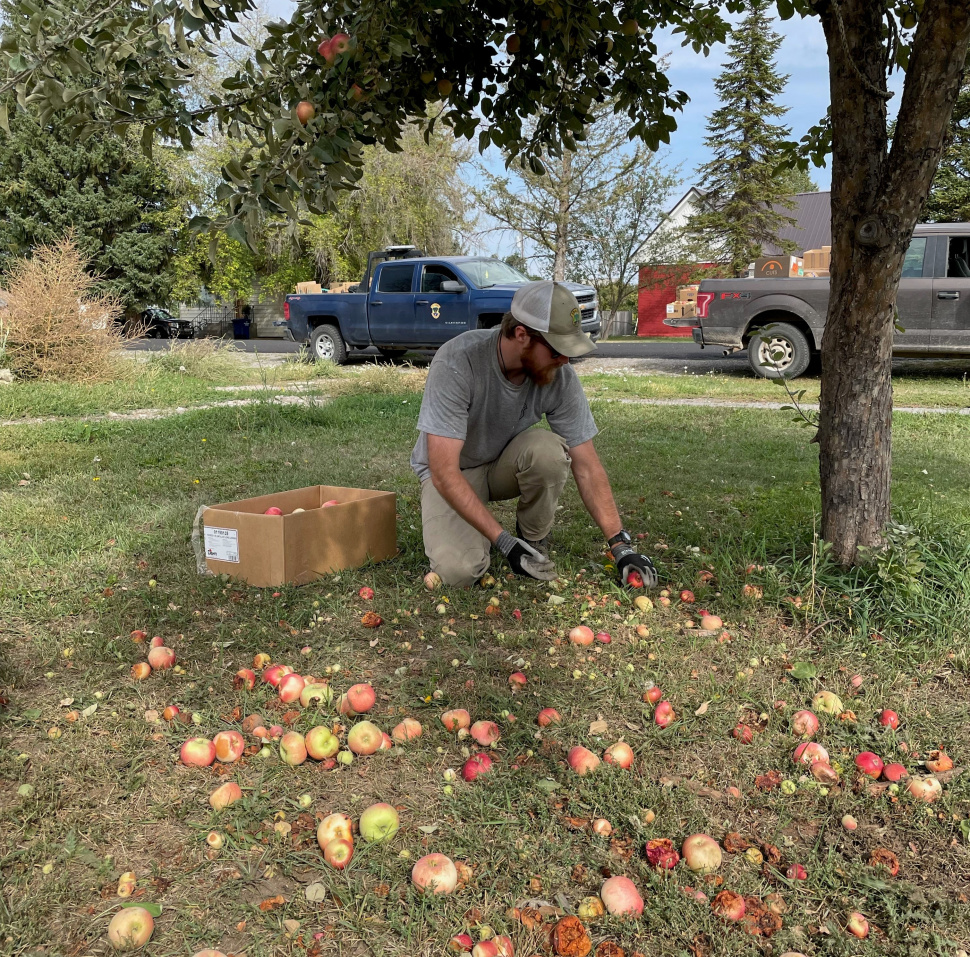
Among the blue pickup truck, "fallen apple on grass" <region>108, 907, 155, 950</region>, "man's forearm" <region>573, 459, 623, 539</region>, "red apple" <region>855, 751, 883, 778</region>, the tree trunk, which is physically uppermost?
the tree trunk

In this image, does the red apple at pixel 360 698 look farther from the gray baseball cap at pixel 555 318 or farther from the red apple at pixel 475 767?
the gray baseball cap at pixel 555 318

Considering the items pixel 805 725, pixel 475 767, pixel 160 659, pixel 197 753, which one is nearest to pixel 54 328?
pixel 160 659

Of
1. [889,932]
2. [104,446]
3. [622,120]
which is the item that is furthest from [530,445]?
[622,120]

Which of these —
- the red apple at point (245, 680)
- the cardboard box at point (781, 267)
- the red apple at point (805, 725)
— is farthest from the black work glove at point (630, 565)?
the cardboard box at point (781, 267)

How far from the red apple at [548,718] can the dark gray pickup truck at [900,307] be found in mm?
8606

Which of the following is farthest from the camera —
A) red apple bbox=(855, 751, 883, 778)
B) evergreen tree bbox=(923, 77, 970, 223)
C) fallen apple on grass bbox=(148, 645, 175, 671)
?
evergreen tree bbox=(923, 77, 970, 223)

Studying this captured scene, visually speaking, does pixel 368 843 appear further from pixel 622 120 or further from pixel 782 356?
pixel 622 120

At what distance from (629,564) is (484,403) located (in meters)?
0.99

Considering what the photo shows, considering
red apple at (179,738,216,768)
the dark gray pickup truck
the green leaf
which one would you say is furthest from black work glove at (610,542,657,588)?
the dark gray pickup truck

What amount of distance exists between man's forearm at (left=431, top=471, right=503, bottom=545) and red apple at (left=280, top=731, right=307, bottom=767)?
1293 mm

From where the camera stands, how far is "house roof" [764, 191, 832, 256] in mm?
37469

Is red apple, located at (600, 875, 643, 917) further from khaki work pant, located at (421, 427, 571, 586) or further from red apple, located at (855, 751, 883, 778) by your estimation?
khaki work pant, located at (421, 427, 571, 586)

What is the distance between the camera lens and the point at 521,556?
3.41 meters

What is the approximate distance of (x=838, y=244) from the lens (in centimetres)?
317
